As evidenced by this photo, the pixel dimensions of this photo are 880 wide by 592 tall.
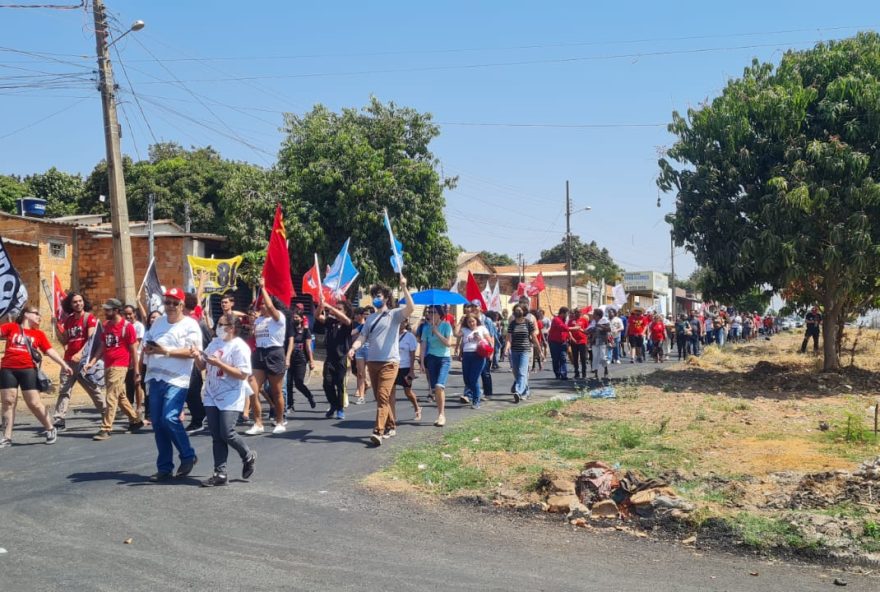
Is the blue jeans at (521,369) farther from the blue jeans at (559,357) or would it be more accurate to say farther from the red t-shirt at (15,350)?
the red t-shirt at (15,350)

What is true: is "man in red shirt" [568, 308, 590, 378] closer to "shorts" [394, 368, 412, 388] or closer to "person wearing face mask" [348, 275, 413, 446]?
"shorts" [394, 368, 412, 388]

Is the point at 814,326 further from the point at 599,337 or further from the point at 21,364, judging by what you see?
the point at 21,364

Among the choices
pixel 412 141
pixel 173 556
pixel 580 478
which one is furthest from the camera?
pixel 412 141

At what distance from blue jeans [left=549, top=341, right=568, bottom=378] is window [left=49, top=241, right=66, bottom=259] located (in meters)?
18.1

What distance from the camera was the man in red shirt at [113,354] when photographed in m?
10.6

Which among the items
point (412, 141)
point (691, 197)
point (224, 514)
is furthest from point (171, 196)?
point (224, 514)

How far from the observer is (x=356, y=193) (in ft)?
94.7

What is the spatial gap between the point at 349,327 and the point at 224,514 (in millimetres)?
5862

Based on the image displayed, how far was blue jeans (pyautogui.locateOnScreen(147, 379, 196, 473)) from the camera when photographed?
769 cm

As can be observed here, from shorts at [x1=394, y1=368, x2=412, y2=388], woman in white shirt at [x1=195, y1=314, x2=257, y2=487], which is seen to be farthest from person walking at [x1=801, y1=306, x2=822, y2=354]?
woman in white shirt at [x1=195, y1=314, x2=257, y2=487]

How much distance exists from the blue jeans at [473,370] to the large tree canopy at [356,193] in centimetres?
1498

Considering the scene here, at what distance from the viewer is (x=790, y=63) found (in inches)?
702

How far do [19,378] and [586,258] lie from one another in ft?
250

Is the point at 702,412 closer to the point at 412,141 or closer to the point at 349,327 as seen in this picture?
the point at 349,327
